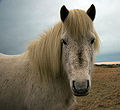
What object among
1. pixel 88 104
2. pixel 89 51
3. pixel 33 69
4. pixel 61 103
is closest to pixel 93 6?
pixel 89 51

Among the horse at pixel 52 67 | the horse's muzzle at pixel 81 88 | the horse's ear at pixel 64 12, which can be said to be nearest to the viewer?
the horse's muzzle at pixel 81 88

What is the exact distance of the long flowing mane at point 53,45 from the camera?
6.70 feet

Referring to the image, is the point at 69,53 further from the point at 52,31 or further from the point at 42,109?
the point at 42,109

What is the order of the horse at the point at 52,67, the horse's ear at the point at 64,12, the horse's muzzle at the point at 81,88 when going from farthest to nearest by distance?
the horse's ear at the point at 64,12 → the horse at the point at 52,67 → the horse's muzzle at the point at 81,88

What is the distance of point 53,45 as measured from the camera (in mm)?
2299

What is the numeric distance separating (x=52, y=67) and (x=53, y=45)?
46 cm

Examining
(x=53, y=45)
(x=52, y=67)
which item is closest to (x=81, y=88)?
(x=52, y=67)

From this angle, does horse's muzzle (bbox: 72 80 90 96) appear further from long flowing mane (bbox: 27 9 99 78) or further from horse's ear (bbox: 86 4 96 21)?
horse's ear (bbox: 86 4 96 21)

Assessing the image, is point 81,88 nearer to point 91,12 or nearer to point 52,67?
point 52,67

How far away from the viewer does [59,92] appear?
230cm

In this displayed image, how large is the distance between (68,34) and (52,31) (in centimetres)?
58

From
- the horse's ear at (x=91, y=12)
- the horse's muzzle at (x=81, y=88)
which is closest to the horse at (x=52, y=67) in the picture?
the horse's ear at (x=91, y=12)

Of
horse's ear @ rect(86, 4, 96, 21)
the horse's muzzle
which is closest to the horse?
horse's ear @ rect(86, 4, 96, 21)

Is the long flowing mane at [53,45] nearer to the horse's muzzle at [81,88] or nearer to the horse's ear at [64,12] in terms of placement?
the horse's ear at [64,12]
